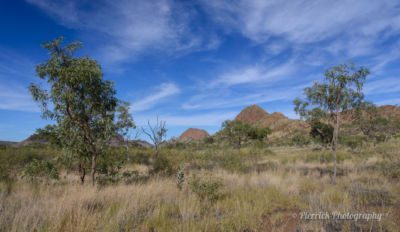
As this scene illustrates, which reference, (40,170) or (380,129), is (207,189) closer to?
(40,170)

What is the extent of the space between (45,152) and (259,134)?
1956 inches

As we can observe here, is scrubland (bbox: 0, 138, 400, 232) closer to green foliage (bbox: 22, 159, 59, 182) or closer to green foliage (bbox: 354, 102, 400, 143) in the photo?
green foliage (bbox: 22, 159, 59, 182)

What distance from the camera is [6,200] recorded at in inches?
230

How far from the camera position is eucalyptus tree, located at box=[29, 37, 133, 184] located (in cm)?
695

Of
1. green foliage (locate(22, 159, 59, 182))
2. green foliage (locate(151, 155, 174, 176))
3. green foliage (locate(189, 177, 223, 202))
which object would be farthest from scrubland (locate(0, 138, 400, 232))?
green foliage (locate(151, 155, 174, 176))

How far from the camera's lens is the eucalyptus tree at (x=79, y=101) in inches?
274

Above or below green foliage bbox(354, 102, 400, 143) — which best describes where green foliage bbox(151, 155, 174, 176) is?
below

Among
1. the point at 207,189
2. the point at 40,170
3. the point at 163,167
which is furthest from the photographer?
the point at 163,167

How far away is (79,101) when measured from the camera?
756 cm

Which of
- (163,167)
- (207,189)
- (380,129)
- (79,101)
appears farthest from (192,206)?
(380,129)

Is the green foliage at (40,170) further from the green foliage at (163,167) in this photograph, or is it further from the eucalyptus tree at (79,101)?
the green foliage at (163,167)

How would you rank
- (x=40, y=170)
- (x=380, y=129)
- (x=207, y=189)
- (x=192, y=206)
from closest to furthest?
1. (x=192, y=206)
2. (x=207, y=189)
3. (x=40, y=170)
4. (x=380, y=129)

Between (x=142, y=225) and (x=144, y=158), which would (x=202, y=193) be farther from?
(x=144, y=158)

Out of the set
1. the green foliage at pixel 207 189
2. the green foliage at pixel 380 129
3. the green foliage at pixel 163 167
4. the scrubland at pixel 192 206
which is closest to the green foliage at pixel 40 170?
the scrubland at pixel 192 206
